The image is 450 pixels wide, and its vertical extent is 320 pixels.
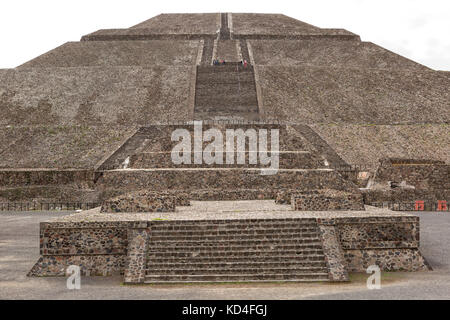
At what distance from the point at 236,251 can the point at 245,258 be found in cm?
29

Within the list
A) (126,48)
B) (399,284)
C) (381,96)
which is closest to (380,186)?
(399,284)

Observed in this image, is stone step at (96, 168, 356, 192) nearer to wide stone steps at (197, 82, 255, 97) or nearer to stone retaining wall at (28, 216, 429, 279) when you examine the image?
stone retaining wall at (28, 216, 429, 279)

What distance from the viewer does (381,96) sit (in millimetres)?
47688

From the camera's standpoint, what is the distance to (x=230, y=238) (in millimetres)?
14531

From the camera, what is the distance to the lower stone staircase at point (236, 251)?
43.7ft

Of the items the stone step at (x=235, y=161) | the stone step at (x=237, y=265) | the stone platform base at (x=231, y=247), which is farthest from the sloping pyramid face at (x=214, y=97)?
the stone step at (x=237, y=265)

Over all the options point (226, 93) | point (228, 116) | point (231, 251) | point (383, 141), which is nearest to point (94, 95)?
point (226, 93)

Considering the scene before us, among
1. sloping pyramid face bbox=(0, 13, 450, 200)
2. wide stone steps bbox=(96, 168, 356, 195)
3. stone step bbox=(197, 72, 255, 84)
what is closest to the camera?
wide stone steps bbox=(96, 168, 356, 195)

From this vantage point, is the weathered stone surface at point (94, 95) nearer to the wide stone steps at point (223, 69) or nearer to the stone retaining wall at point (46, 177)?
the wide stone steps at point (223, 69)

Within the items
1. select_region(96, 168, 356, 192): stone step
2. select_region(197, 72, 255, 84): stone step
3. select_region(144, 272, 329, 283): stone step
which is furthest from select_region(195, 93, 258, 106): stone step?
select_region(144, 272, 329, 283): stone step

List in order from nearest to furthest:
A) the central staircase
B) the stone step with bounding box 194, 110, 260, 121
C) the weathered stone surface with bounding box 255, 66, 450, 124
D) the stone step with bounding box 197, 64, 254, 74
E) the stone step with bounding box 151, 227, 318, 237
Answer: the stone step with bounding box 151, 227, 318, 237 → the stone step with bounding box 194, 110, 260, 121 → the central staircase → the weathered stone surface with bounding box 255, 66, 450, 124 → the stone step with bounding box 197, 64, 254, 74

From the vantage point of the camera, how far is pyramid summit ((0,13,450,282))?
14305 mm

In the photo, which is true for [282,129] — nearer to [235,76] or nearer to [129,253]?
[235,76]

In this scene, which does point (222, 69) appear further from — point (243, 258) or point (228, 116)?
point (243, 258)
